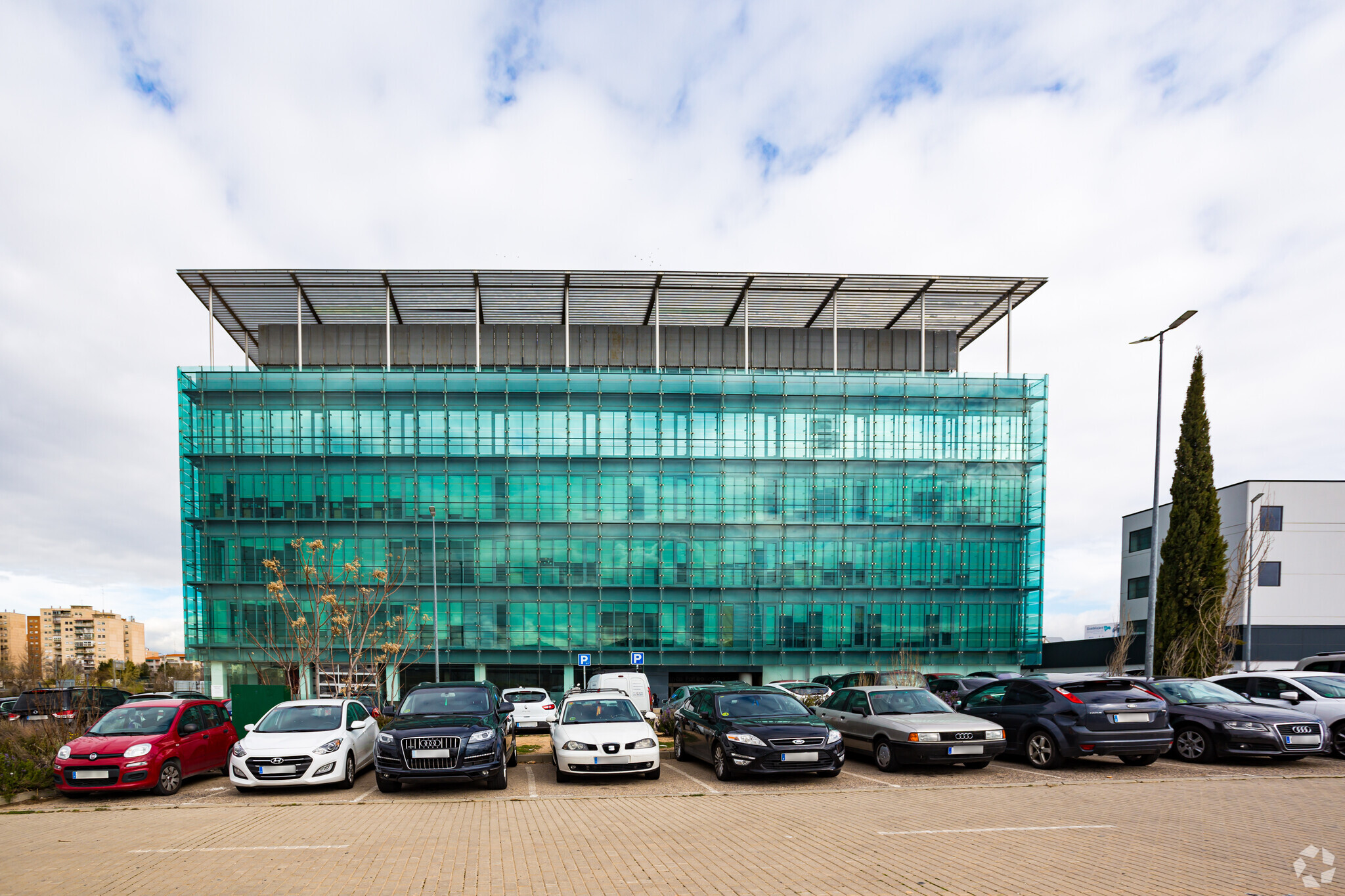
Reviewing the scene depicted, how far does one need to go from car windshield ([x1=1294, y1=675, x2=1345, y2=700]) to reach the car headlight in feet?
36.1

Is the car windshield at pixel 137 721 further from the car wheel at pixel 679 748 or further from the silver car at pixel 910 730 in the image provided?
the silver car at pixel 910 730

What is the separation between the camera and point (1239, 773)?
13.3 meters

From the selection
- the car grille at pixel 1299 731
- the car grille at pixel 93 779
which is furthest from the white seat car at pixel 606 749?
the car grille at pixel 1299 731

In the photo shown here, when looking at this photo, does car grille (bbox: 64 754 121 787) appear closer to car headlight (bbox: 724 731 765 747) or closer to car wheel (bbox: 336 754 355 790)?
car wheel (bbox: 336 754 355 790)

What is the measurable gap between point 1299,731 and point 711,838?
11.0 metres

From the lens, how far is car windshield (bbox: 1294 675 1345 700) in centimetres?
1568

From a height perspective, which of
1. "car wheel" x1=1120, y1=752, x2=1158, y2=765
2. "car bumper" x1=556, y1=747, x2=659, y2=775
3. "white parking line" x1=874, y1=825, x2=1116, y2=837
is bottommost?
"car wheel" x1=1120, y1=752, x2=1158, y2=765

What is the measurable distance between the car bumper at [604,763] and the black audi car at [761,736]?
1.15 metres

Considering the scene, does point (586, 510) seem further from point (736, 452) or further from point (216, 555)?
point (216, 555)

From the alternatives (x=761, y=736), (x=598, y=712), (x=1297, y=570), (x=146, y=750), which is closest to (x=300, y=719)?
(x=146, y=750)

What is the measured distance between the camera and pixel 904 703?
14.8m

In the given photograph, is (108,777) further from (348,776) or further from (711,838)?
(711,838)

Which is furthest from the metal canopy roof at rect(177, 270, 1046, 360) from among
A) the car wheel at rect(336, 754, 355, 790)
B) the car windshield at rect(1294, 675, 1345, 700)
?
the car wheel at rect(336, 754, 355, 790)

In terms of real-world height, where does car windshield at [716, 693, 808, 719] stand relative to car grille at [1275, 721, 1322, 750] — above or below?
above
